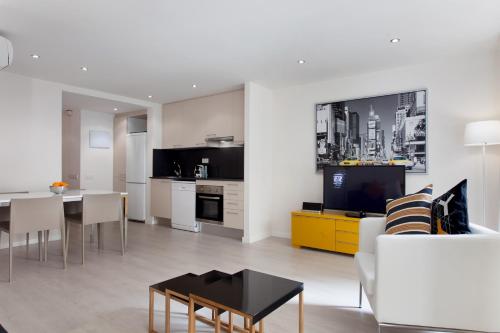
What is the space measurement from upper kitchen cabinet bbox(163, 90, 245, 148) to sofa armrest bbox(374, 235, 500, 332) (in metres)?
3.44

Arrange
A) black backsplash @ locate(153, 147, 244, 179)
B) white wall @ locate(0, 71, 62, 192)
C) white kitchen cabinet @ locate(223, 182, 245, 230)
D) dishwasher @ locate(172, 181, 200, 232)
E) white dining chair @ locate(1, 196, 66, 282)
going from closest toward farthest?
white dining chair @ locate(1, 196, 66, 282), white wall @ locate(0, 71, 62, 192), white kitchen cabinet @ locate(223, 182, 245, 230), dishwasher @ locate(172, 181, 200, 232), black backsplash @ locate(153, 147, 244, 179)

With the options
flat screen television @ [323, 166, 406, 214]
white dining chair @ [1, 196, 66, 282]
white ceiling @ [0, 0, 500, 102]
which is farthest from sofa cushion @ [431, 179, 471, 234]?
white dining chair @ [1, 196, 66, 282]

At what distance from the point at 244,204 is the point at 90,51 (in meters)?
2.80

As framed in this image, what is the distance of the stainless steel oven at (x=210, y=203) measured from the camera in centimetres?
495

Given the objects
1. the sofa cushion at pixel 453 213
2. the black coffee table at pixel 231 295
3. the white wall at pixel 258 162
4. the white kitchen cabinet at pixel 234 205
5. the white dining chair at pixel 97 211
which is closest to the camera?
the black coffee table at pixel 231 295

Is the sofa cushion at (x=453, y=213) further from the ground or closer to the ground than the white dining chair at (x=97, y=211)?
further from the ground

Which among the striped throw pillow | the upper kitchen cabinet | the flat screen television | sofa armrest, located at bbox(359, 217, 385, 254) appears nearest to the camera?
the striped throw pillow

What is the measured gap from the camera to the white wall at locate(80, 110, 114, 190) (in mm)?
6383

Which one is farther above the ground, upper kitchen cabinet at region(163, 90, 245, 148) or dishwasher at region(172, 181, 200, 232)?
upper kitchen cabinet at region(163, 90, 245, 148)

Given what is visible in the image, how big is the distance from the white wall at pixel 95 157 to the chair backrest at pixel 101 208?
3151mm

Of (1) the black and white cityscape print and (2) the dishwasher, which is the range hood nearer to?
(2) the dishwasher

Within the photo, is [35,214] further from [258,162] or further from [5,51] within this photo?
[258,162]

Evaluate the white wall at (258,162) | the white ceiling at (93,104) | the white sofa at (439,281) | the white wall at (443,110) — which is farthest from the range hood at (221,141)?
the white sofa at (439,281)

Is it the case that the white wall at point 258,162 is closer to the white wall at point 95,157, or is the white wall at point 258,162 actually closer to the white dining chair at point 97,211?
the white dining chair at point 97,211
